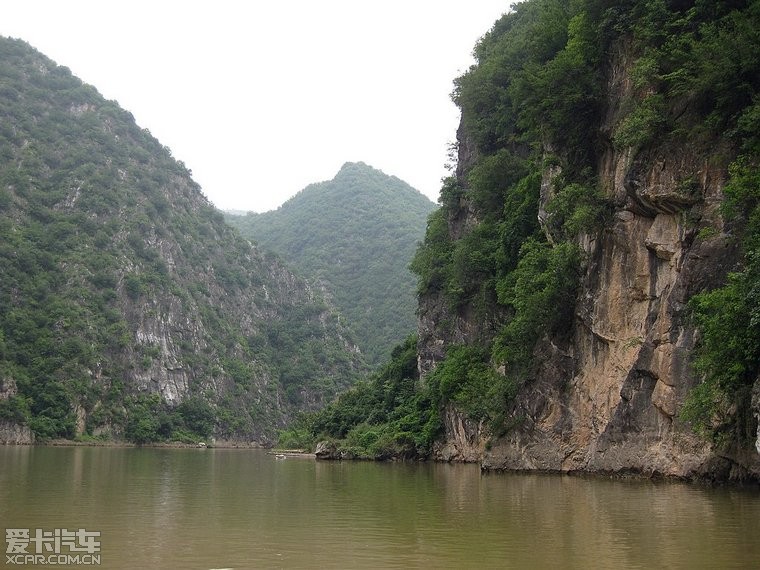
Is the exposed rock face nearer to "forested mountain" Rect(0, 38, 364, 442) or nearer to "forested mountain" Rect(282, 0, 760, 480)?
"forested mountain" Rect(0, 38, 364, 442)

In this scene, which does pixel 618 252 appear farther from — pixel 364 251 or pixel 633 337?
pixel 364 251

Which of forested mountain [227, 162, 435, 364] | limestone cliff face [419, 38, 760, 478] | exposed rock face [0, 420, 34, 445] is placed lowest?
exposed rock face [0, 420, 34, 445]

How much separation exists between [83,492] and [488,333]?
2736 cm

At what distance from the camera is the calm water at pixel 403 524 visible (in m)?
10.3

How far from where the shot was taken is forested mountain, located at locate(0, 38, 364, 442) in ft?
300

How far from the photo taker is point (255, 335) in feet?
461

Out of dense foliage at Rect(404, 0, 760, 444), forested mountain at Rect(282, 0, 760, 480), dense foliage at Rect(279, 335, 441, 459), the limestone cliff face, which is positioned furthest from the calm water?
dense foliage at Rect(279, 335, 441, 459)

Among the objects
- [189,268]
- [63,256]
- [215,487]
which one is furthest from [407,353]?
[189,268]

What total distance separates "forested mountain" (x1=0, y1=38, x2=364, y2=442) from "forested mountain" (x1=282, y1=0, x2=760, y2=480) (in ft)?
199

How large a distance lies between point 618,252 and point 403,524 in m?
18.0

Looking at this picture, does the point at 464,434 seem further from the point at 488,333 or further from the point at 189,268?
the point at 189,268

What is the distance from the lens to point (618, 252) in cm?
2884

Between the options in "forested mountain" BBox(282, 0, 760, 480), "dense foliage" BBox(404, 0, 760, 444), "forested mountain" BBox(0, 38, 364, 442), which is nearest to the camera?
"dense foliage" BBox(404, 0, 760, 444)

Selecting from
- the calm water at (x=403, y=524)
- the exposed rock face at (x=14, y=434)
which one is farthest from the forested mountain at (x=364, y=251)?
the calm water at (x=403, y=524)
